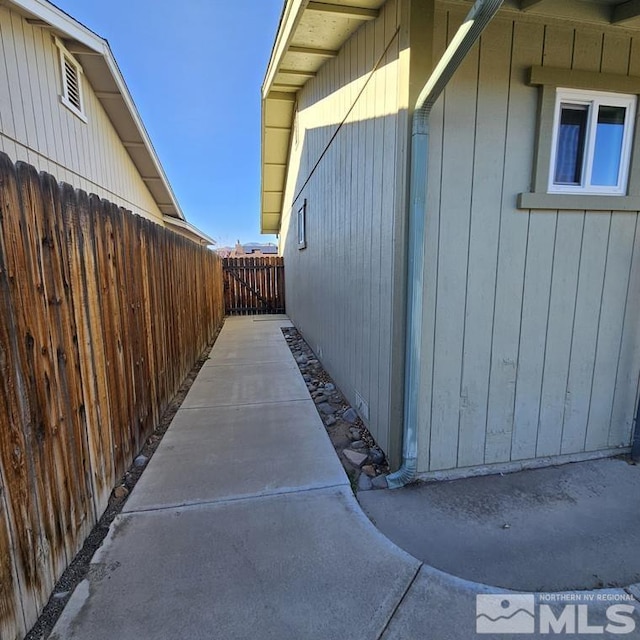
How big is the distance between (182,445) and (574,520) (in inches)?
105

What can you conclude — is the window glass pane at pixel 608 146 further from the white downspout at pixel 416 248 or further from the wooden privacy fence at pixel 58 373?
the wooden privacy fence at pixel 58 373

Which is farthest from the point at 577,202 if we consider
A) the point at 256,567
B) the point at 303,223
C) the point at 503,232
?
the point at 303,223

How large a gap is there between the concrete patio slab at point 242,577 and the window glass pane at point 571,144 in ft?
8.24

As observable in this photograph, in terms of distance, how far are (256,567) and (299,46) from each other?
447cm

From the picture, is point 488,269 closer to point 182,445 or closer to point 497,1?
point 497,1

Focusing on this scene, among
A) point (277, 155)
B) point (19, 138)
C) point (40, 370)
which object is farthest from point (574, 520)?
point (277, 155)

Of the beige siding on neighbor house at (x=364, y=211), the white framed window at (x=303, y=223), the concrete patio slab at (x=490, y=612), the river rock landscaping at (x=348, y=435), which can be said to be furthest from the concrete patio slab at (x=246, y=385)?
the white framed window at (x=303, y=223)

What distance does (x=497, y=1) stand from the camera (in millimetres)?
1562

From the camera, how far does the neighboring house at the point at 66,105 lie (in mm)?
4578

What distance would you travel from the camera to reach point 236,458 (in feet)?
8.93

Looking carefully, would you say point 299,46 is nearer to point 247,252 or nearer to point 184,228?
point 184,228

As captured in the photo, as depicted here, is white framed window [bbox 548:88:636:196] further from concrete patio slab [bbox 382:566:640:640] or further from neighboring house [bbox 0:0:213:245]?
neighboring house [bbox 0:0:213:245]

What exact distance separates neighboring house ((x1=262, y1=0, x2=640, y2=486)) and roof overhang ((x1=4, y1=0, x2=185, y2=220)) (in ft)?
14.4

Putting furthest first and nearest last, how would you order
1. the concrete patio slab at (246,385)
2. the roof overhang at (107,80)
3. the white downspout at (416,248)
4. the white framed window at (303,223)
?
the white framed window at (303,223), the roof overhang at (107,80), the concrete patio slab at (246,385), the white downspout at (416,248)
